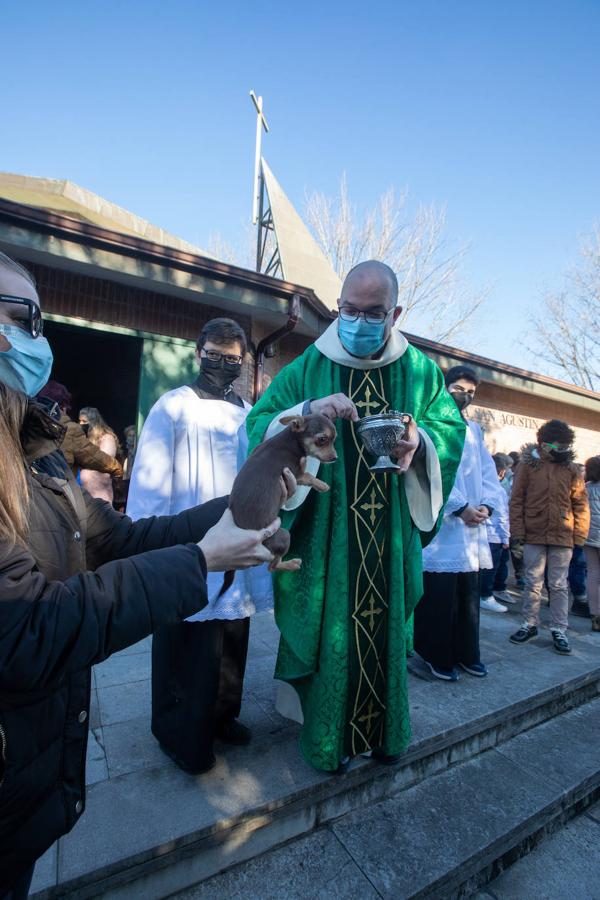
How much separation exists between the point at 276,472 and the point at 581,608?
6.96m

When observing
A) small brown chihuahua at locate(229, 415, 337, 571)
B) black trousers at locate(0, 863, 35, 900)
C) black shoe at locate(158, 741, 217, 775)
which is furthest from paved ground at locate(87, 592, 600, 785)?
small brown chihuahua at locate(229, 415, 337, 571)

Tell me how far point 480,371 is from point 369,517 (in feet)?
30.1

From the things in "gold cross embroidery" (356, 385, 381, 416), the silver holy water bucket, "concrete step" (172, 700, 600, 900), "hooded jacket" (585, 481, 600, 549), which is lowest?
"concrete step" (172, 700, 600, 900)

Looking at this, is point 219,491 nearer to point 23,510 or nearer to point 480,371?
point 23,510

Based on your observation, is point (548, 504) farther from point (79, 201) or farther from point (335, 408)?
point (79, 201)

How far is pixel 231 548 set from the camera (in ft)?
4.25

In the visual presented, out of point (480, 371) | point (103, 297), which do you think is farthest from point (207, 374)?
point (480, 371)

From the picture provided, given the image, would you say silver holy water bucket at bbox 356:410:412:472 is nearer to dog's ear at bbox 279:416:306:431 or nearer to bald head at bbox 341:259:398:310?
dog's ear at bbox 279:416:306:431

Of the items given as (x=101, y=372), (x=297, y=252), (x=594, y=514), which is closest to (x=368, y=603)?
(x=594, y=514)

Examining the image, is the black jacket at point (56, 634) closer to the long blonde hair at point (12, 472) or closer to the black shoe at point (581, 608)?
the long blonde hair at point (12, 472)

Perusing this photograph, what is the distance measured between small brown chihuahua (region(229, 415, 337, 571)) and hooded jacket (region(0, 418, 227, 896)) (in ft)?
0.94

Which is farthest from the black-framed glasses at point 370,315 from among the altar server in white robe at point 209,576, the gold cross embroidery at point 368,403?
the altar server in white robe at point 209,576

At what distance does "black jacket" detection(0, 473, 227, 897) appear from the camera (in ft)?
3.31

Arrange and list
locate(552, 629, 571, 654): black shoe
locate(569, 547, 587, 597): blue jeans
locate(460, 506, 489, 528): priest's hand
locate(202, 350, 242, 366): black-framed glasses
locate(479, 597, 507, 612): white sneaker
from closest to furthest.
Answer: locate(202, 350, 242, 366): black-framed glasses → locate(460, 506, 489, 528): priest's hand → locate(552, 629, 571, 654): black shoe → locate(479, 597, 507, 612): white sneaker → locate(569, 547, 587, 597): blue jeans
